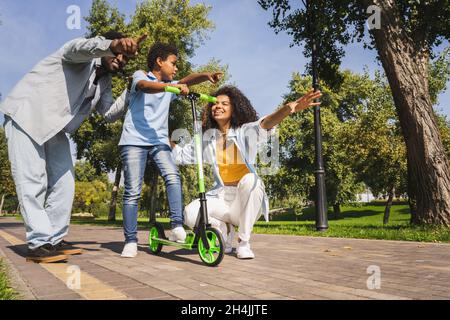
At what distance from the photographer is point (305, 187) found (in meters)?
38.0

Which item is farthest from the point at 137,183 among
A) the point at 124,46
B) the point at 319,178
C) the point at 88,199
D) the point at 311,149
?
the point at 88,199

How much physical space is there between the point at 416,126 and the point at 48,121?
7.64 m

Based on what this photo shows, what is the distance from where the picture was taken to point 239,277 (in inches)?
123

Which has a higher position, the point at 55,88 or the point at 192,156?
the point at 55,88

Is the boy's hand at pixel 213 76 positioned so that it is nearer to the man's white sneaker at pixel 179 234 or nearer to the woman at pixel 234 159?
the woman at pixel 234 159

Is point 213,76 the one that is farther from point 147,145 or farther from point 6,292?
point 6,292

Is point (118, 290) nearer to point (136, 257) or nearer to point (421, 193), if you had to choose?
point (136, 257)

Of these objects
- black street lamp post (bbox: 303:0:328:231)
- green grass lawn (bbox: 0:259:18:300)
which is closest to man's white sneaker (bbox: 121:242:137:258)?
green grass lawn (bbox: 0:259:18:300)

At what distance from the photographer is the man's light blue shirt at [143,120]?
4586 mm

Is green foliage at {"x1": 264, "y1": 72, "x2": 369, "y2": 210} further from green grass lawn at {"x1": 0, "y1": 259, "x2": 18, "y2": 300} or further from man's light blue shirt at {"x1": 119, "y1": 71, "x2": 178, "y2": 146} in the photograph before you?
green grass lawn at {"x1": 0, "y1": 259, "x2": 18, "y2": 300}

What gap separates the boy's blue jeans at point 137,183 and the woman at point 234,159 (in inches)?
6.6

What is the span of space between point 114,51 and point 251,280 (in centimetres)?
242
